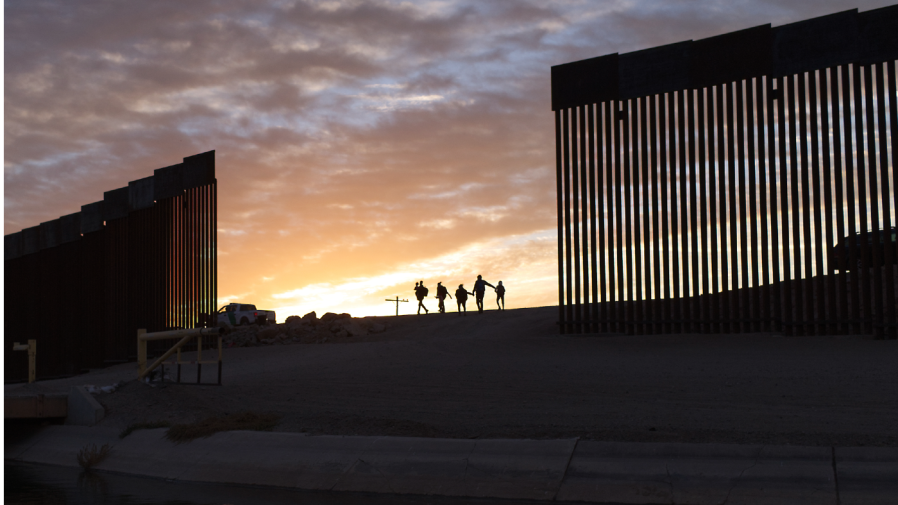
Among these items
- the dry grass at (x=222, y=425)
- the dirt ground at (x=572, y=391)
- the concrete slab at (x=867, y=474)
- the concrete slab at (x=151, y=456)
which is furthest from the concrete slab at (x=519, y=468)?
the concrete slab at (x=151, y=456)

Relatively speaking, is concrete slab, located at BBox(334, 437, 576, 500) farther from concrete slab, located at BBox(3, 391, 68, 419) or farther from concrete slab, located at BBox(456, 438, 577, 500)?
concrete slab, located at BBox(3, 391, 68, 419)

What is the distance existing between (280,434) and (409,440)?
219 cm

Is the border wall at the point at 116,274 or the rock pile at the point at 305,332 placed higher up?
the border wall at the point at 116,274

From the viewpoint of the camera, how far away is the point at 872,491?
Answer: 8.34 metres

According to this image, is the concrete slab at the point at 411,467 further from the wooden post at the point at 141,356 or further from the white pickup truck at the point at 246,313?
the white pickup truck at the point at 246,313

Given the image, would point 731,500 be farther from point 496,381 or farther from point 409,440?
point 496,381

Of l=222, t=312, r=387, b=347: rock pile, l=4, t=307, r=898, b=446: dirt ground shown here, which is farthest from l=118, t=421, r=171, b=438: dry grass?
l=222, t=312, r=387, b=347: rock pile

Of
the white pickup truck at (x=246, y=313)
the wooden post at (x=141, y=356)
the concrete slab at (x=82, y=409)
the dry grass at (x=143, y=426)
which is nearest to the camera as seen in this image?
the dry grass at (x=143, y=426)

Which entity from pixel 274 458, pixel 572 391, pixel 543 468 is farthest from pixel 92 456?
pixel 543 468

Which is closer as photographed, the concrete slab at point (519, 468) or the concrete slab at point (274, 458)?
the concrete slab at point (519, 468)

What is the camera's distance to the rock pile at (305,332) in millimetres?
25875

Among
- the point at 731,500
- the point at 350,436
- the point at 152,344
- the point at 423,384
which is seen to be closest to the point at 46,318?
the point at 152,344

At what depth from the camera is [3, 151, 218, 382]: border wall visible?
2622 cm

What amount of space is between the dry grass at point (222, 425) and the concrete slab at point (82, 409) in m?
2.74
